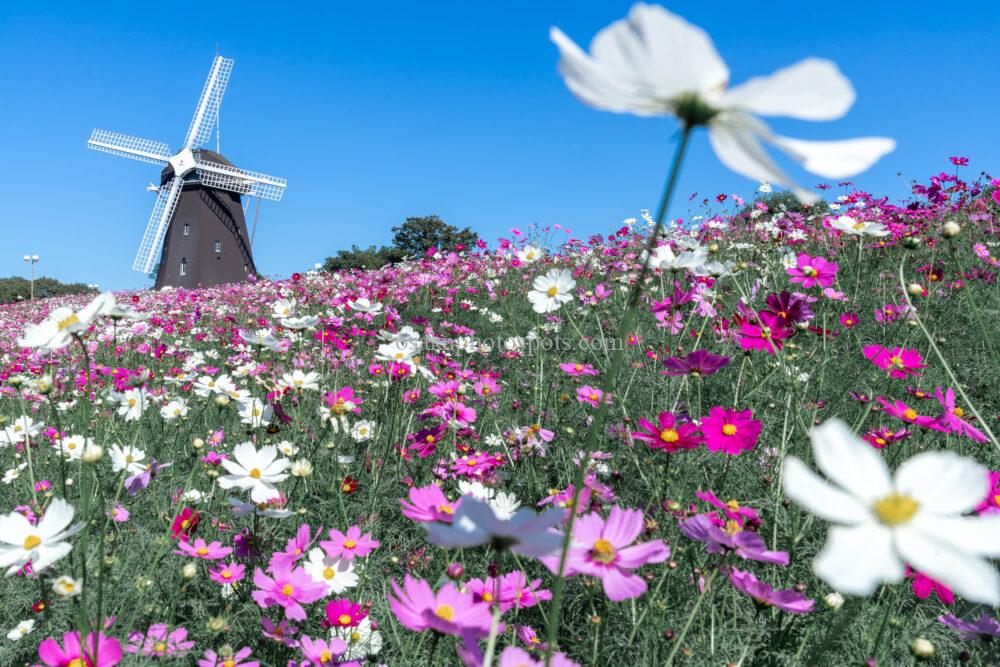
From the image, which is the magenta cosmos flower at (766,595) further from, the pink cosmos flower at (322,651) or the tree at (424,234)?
the tree at (424,234)

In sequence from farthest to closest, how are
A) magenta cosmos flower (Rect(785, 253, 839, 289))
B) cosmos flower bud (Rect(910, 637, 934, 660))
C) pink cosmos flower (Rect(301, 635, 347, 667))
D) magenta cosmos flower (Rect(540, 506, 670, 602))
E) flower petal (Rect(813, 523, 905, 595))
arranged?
1. magenta cosmos flower (Rect(785, 253, 839, 289))
2. pink cosmos flower (Rect(301, 635, 347, 667))
3. cosmos flower bud (Rect(910, 637, 934, 660))
4. magenta cosmos flower (Rect(540, 506, 670, 602))
5. flower petal (Rect(813, 523, 905, 595))

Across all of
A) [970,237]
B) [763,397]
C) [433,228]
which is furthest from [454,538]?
[433,228]

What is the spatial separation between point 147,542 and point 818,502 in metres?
1.69

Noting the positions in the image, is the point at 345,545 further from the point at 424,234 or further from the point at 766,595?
the point at 424,234

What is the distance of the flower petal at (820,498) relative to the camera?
0.30 m

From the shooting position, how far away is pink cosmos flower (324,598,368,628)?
999 mm

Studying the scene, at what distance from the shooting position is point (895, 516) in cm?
33

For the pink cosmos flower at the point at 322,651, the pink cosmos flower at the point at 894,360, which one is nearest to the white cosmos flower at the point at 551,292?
the pink cosmos flower at the point at 894,360

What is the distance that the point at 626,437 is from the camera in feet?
4.78

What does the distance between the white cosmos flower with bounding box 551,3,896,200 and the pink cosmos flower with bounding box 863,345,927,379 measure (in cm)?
121

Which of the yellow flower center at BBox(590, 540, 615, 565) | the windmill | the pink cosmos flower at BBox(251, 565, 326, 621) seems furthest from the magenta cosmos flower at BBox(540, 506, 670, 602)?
the windmill

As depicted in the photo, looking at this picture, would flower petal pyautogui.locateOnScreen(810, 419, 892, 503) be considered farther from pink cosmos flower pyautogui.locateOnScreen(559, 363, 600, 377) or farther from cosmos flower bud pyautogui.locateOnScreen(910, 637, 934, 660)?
pink cosmos flower pyautogui.locateOnScreen(559, 363, 600, 377)

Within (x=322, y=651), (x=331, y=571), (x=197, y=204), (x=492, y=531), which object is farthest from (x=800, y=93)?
(x=197, y=204)

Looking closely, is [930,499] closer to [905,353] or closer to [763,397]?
[905,353]
